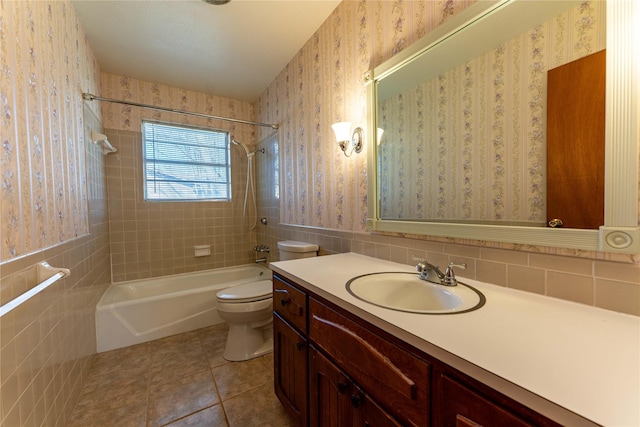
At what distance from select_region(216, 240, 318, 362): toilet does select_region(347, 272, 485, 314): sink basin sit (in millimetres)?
874

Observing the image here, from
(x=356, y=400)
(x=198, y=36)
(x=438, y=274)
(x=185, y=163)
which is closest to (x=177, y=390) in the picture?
(x=356, y=400)

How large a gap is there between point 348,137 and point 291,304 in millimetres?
1050

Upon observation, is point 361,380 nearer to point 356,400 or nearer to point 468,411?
point 356,400

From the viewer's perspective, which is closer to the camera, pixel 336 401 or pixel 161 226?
pixel 336 401

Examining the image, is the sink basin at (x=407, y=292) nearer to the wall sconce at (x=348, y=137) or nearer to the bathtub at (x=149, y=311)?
the wall sconce at (x=348, y=137)

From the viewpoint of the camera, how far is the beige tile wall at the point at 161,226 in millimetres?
2594

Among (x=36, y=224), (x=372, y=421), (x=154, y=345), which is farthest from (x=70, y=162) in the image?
(x=372, y=421)

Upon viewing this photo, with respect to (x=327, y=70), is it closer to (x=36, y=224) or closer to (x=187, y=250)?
(x=36, y=224)

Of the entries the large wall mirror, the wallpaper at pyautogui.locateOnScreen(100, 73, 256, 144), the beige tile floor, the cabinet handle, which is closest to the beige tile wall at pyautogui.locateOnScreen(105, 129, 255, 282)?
the wallpaper at pyautogui.locateOnScreen(100, 73, 256, 144)

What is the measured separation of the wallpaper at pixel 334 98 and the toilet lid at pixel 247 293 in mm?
630

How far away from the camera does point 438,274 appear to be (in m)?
0.99

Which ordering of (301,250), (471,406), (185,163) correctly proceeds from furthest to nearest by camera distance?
(185,163) → (301,250) → (471,406)

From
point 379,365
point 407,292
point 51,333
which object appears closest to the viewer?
point 379,365

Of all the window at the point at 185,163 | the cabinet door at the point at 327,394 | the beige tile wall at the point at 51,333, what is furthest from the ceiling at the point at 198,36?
the cabinet door at the point at 327,394
